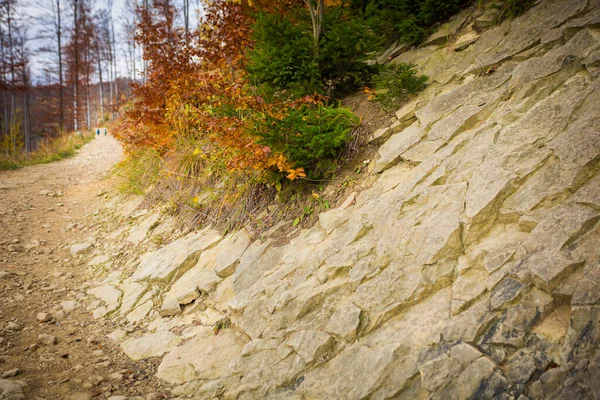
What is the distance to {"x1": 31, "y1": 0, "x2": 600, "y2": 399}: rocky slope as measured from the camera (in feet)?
6.59

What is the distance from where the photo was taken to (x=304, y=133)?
3768 mm

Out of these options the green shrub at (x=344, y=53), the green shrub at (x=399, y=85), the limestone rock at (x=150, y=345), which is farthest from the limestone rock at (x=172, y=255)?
the green shrub at (x=399, y=85)

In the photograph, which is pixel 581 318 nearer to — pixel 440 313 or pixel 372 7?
pixel 440 313

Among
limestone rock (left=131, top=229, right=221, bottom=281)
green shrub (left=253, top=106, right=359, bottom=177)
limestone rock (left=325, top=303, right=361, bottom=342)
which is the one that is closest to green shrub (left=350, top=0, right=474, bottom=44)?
green shrub (left=253, top=106, right=359, bottom=177)

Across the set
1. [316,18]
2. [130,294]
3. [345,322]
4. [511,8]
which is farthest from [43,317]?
[511,8]

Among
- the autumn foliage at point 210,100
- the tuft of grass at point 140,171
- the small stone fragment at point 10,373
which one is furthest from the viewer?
the tuft of grass at point 140,171

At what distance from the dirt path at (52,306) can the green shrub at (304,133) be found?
2.74m

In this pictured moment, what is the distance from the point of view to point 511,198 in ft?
8.52

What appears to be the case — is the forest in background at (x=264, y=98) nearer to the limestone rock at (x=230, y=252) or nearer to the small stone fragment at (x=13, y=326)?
the limestone rock at (x=230, y=252)

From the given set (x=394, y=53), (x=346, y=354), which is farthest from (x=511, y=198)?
(x=394, y=53)

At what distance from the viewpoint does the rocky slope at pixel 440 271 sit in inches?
79.1

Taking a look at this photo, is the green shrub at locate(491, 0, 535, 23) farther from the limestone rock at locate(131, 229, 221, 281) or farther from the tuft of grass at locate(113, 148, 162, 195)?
the tuft of grass at locate(113, 148, 162, 195)

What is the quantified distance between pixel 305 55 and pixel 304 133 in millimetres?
1452

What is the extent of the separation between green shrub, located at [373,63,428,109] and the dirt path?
4.27 metres
